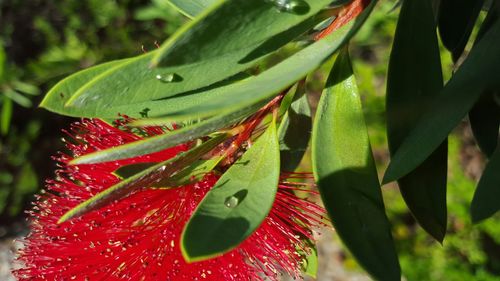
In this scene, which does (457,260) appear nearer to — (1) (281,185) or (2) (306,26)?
(1) (281,185)

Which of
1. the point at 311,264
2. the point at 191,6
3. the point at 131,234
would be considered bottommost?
the point at 311,264

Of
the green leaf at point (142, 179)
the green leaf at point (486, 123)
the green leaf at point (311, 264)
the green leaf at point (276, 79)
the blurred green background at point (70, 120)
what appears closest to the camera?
the green leaf at point (276, 79)

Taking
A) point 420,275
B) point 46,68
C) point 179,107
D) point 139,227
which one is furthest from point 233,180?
point 420,275

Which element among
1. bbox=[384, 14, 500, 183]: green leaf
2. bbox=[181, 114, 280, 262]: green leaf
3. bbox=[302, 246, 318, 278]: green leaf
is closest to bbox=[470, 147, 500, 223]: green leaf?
bbox=[384, 14, 500, 183]: green leaf

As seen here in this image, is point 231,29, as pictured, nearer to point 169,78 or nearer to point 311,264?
point 169,78

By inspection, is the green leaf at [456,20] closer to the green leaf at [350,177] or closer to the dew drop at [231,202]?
the green leaf at [350,177]

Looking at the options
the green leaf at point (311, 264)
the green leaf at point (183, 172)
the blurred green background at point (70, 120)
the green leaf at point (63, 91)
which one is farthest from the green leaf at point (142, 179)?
the blurred green background at point (70, 120)

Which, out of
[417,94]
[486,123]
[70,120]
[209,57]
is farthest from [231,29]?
[70,120]

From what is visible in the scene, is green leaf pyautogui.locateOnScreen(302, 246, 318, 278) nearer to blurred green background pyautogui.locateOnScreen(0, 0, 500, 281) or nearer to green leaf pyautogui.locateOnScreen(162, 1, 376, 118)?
green leaf pyautogui.locateOnScreen(162, 1, 376, 118)
